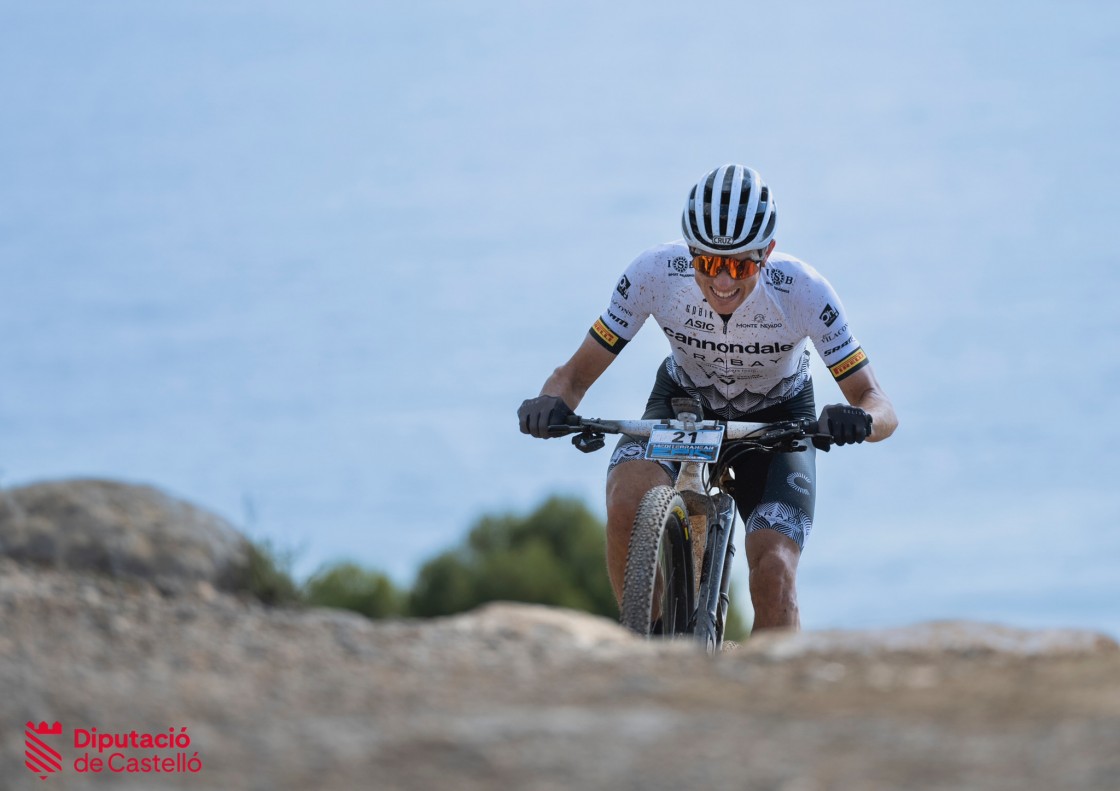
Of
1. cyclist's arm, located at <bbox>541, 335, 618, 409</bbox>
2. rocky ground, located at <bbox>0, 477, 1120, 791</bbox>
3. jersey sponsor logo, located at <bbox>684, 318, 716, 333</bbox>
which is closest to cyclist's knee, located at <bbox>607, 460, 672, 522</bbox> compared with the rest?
cyclist's arm, located at <bbox>541, 335, 618, 409</bbox>

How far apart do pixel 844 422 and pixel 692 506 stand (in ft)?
2.50

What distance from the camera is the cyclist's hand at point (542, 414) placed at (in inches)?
274

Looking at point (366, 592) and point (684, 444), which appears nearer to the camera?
point (684, 444)

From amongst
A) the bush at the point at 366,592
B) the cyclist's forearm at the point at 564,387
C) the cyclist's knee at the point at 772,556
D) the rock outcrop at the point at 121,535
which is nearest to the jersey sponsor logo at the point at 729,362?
the cyclist's forearm at the point at 564,387

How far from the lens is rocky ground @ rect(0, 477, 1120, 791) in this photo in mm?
3689

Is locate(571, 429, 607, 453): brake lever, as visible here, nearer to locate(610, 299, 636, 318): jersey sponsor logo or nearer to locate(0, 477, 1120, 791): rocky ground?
locate(610, 299, 636, 318): jersey sponsor logo

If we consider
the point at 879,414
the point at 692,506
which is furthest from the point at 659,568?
the point at 879,414

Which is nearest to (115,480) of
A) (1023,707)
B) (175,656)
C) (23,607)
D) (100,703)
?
(23,607)

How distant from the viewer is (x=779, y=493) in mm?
7367

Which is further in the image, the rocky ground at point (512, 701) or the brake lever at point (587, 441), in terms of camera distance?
the brake lever at point (587, 441)

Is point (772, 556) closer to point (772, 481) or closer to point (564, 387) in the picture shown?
point (772, 481)

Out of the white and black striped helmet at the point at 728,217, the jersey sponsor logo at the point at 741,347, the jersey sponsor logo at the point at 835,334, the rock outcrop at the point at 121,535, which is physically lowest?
the rock outcrop at the point at 121,535

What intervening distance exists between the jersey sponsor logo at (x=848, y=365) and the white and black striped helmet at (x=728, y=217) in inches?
25.8

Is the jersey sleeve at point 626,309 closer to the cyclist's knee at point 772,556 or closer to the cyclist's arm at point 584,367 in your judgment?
the cyclist's arm at point 584,367
